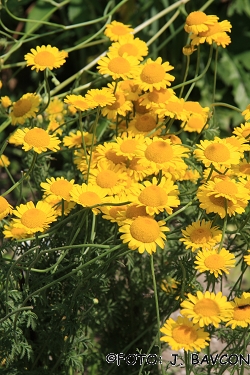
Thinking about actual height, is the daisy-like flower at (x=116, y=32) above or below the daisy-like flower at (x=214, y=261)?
above

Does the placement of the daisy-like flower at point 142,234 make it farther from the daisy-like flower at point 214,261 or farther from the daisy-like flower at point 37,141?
the daisy-like flower at point 37,141

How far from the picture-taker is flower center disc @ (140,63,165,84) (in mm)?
1300

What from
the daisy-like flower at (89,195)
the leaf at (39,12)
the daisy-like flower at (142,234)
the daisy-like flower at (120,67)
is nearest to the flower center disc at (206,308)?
the daisy-like flower at (142,234)

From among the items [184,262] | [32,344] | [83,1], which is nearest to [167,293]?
[184,262]

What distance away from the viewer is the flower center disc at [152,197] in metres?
1.08

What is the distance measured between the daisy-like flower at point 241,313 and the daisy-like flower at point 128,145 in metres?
0.32

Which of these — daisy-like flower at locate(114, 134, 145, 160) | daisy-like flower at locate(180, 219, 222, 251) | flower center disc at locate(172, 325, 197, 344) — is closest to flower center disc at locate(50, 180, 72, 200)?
daisy-like flower at locate(114, 134, 145, 160)

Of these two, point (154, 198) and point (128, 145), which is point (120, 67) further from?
point (154, 198)

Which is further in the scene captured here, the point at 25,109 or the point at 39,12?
the point at 39,12

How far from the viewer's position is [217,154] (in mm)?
1164

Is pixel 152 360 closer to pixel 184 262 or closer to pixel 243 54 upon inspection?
pixel 184 262

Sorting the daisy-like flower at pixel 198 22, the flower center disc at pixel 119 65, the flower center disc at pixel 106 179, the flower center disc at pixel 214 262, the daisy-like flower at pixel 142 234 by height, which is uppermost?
the daisy-like flower at pixel 198 22

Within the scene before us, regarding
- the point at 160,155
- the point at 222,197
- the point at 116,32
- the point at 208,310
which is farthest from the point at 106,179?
the point at 116,32

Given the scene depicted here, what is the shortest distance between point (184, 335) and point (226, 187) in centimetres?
25
